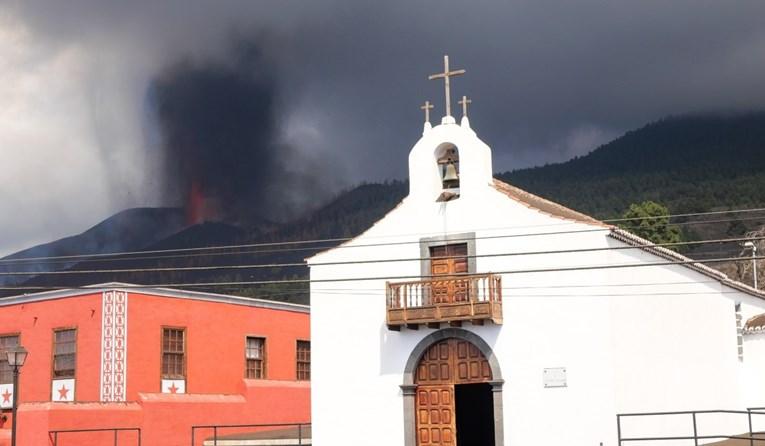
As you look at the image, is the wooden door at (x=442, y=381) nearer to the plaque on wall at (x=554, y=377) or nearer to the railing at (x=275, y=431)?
the plaque on wall at (x=554, y=377)

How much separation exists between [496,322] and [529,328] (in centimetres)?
76

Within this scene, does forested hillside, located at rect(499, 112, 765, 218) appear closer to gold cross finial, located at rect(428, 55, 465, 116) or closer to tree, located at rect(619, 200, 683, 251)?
tree, located at rect(619, 200, 683, 251)

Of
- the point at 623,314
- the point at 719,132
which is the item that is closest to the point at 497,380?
the point at 623,314

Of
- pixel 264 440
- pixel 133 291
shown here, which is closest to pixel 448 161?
pixel 264 440

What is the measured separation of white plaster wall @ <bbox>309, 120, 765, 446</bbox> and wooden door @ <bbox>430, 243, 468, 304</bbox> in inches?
16.3

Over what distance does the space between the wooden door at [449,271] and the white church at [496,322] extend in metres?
0.03

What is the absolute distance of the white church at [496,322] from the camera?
23.2 m

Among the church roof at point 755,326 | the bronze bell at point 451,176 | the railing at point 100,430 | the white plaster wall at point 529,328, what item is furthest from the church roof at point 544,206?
the railing at point 100,430

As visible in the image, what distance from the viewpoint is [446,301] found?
80.4 ft

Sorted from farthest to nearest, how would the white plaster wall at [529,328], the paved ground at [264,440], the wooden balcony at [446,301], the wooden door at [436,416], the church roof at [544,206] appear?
the paved ground at [264,440], the wooden door at [436,416], the wooden balcony at [446,301], the church roof at [544,206], the white plaster wall at [529,328]

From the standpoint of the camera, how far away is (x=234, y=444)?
28.1 metres

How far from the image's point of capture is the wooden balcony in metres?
23.8

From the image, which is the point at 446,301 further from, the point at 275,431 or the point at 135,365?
the point at 135,365

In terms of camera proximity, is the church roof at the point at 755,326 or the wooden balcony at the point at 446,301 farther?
the church roof at the point at 755,326
